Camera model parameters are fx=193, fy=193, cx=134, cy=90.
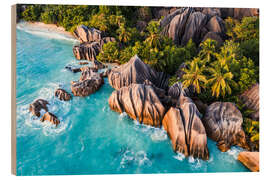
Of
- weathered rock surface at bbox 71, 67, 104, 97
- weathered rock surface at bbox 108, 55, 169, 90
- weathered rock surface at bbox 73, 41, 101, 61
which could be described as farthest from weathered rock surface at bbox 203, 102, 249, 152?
weathered rock surface at bbox 73, 41, 101, 61

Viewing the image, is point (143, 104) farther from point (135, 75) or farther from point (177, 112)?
point (135, 75)

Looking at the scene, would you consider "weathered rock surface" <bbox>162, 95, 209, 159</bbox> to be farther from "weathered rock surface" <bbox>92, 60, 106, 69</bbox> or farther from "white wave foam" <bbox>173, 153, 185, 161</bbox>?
"weathered rock surface" <bbox>92, 60, 106, 69</bbox>

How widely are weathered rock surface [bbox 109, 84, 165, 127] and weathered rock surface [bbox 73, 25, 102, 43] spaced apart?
6.40 metres

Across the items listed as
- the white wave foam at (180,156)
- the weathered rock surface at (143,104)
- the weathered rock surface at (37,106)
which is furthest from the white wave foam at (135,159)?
the weathered rock surface at (37,106)

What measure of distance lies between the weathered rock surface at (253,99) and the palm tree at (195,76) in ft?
6.07

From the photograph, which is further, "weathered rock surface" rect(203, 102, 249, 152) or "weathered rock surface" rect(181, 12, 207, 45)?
"weathered rock surface" rect(181, 12, 207, 45)

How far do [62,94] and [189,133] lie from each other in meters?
6.31

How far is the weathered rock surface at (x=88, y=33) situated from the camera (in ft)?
44.1

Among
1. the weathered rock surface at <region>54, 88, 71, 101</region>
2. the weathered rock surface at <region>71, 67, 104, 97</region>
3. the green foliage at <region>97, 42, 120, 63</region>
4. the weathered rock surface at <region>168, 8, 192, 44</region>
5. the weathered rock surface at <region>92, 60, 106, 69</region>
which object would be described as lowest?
the weathered rock surface at <region>54, 88, 71, 101</region>

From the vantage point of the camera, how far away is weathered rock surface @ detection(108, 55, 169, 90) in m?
9.66

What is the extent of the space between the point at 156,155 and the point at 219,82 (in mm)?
4078

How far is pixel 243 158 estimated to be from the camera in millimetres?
6953
